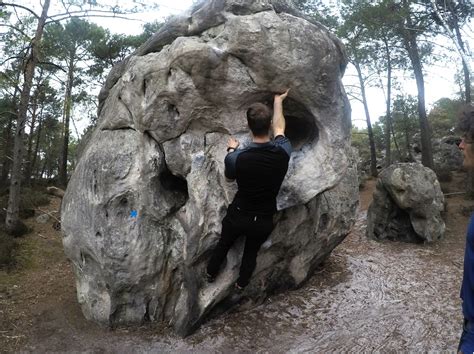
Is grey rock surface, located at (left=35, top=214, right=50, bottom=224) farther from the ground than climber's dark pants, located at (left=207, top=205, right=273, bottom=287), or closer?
closer

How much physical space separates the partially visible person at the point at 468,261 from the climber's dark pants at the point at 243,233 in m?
2.18

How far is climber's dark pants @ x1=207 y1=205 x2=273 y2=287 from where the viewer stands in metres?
4.01

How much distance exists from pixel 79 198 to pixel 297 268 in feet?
11.7

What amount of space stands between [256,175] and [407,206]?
281 inches

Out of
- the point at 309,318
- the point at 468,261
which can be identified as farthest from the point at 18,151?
the point at 468,261

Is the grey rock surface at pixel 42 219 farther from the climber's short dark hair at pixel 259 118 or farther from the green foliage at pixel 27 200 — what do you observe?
the climber's short dark hair at pixel 259 118

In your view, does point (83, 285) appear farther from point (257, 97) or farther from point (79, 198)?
point (257, 97)

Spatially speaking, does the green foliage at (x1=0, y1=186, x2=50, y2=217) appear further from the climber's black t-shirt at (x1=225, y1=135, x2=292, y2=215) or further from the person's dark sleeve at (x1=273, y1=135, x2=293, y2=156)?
the person's dark sleeve at (x1=273, y1=135, x2=293, y2=156)

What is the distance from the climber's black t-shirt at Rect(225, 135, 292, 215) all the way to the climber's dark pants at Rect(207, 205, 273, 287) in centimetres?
9

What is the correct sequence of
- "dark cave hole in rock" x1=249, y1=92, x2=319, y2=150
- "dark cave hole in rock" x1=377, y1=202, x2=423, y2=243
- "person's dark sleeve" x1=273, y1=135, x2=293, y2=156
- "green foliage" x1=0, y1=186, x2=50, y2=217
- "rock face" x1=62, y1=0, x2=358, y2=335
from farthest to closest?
"green foliage" x1=0, y1=186, x2=50, y2=217
"dark cave hole in rock" x1=377, y1=202, x2=423, y2=243
"dark cave hole in rock" x1=249, y1=92, x2=319, y2=150
"rock face" x1=62, y1=0, x2=358, y2=335
"person's dark sleeve" x1=273, y1=135, x2=293, y2=156

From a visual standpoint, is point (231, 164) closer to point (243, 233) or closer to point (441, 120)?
point (243, 233)

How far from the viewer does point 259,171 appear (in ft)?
12.4

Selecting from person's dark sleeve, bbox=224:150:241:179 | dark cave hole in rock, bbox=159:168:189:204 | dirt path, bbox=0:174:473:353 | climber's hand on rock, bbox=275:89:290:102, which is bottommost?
dirt path, bbox=0:174:473:353

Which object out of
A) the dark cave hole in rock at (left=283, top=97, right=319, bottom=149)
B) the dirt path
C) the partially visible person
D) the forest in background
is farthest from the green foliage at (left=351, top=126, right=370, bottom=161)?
the partially visible person
